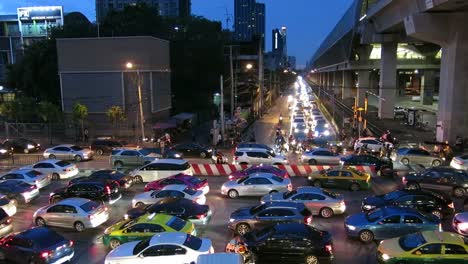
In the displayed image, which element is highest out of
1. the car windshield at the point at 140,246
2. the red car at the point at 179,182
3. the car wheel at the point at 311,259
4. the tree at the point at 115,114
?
the tree at the point at 115,114

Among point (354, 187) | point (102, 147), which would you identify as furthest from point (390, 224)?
point (102, 147)

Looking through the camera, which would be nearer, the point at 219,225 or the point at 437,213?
the point at 437,213

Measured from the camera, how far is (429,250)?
42.9 feet

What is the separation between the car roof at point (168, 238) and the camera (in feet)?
44.4

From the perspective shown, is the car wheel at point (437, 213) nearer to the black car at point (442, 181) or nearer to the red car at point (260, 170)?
the black car at point (442, 181)

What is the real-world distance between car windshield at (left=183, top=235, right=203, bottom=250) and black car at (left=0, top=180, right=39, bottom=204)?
1150 cm

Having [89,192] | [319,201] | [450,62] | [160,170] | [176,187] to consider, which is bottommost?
[89,192]

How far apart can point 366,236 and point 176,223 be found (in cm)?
665

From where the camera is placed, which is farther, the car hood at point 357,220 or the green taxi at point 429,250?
the car hood at point 357,220

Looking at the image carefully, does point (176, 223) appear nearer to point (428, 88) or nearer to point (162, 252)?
point (162, 252)

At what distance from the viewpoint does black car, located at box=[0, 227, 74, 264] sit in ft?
47.0

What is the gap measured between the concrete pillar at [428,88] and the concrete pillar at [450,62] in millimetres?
52207

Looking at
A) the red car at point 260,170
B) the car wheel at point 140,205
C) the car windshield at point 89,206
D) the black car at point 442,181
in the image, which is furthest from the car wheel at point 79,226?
the black car at point 442,181

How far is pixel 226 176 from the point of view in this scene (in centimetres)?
2827
